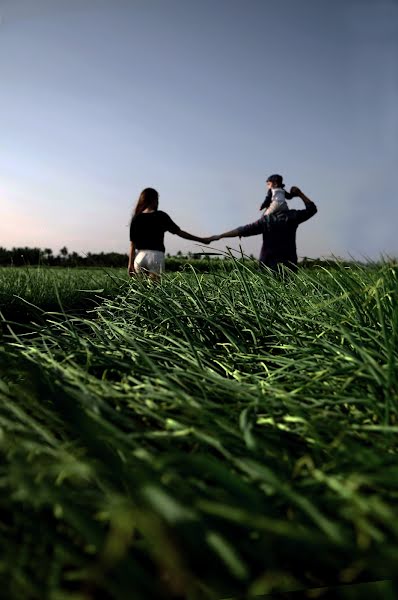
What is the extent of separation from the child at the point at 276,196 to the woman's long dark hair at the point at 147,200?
5.61ft

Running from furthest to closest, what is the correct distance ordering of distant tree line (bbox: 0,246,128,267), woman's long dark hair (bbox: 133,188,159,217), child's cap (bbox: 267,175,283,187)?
1. distant tree line (bbox: 0,246,128,267)
2. child's cap (bbox: 267,175,283,187)
3. woman's long dark hair (bbox: 133,188,159,217)

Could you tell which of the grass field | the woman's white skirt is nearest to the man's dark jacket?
the woman's white skirt

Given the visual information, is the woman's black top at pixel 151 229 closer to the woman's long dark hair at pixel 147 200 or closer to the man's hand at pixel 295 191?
the woman's long dark hair at pixel 147 200

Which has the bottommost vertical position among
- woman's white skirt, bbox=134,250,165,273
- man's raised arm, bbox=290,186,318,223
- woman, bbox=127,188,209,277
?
woman's white skirt, bbox=134,250,165,273

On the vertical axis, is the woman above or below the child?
below

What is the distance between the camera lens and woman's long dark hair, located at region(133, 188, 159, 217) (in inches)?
268

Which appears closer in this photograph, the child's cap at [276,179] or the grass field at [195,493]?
the grass field at [195,493]

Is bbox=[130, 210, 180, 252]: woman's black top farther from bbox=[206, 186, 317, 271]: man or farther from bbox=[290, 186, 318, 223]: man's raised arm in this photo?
bbox=[290, 186, 318, 223]: man's raised arm

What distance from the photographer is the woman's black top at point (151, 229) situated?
651 centimetres

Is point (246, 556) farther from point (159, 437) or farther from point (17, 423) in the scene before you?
point (17, 423)

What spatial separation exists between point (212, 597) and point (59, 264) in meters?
20.7

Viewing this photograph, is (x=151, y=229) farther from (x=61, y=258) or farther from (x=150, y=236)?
(x=61, y=258)

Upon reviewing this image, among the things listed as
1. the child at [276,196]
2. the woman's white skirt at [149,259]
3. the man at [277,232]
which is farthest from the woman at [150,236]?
the child at [276,196]

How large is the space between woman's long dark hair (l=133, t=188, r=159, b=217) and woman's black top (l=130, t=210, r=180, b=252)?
0.27 meters
